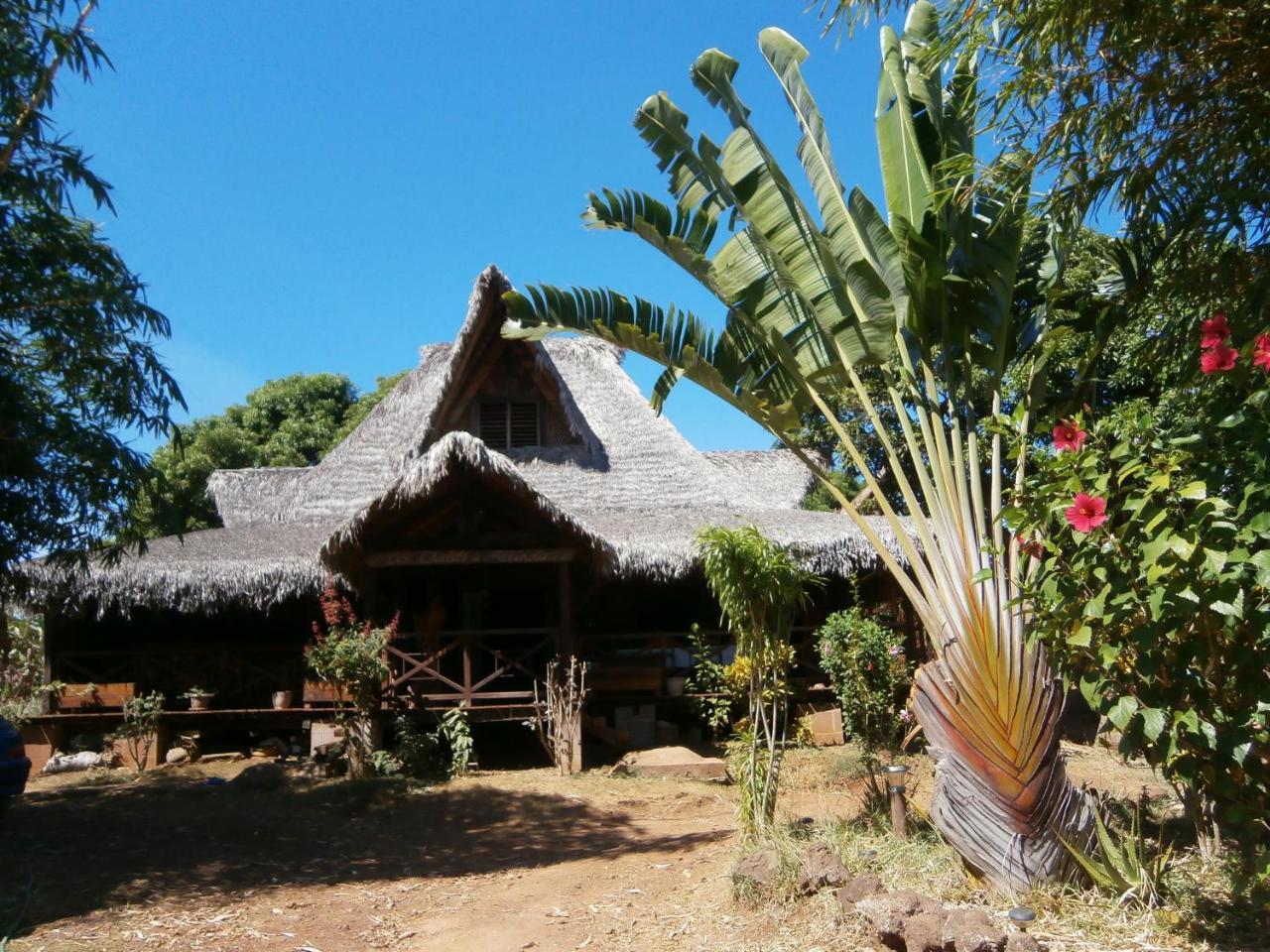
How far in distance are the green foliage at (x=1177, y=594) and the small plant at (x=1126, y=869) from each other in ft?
2.28

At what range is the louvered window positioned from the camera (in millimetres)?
14305

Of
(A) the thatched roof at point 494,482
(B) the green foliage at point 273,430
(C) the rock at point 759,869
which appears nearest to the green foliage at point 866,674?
(A) the thatched roof at point 494,482

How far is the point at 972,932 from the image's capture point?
4023 millimetres

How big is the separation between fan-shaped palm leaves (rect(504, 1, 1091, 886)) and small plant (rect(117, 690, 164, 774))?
750cm

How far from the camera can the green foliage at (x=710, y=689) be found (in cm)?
848

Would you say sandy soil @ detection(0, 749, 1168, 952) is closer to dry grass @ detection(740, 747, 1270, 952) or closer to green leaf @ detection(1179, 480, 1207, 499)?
dry grass @ detection(740, 747, 1270, 952)

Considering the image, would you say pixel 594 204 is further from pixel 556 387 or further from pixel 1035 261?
pixel 556 387

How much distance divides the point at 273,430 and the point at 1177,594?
2339 centimetres

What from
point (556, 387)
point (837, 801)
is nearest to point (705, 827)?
point (837, 801)

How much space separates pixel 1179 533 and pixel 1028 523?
601 mm

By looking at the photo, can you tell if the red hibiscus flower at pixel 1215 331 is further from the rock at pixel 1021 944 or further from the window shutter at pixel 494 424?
the window shutter at pixel 494 424

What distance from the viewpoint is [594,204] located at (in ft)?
19.9

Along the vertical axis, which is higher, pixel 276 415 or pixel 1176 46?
pixel 276 415

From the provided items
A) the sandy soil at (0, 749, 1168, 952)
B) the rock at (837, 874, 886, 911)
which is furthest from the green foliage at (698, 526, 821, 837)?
the rock at (837, 874, 886, 911)
